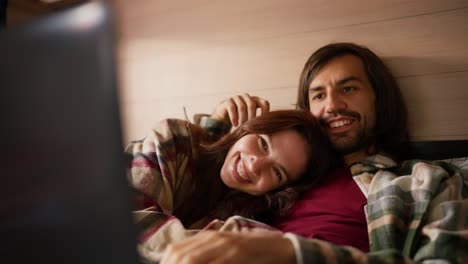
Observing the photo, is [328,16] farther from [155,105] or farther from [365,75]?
[155,105]

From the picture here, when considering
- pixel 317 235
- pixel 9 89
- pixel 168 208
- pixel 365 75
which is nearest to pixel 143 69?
pixel 168 208

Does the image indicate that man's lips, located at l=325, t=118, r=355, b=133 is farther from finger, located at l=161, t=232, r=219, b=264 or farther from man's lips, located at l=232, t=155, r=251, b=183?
finger, located at l=161, t=232, r=219, b=264

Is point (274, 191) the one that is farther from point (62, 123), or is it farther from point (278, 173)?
point (62, 123)

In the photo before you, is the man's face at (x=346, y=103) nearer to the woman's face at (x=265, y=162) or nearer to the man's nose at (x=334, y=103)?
the man's nose at (x=334, y=103)

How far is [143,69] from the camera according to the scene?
1459 millimetres

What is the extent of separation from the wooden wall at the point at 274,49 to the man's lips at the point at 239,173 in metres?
0.38

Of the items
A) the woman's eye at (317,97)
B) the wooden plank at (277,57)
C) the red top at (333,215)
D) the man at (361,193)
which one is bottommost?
the red top at (333,215)

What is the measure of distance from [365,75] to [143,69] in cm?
98

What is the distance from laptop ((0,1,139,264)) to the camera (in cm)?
20

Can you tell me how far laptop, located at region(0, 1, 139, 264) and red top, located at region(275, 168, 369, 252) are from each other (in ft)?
1.84

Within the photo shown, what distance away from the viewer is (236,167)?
0.83 meters

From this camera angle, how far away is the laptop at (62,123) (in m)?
0.20

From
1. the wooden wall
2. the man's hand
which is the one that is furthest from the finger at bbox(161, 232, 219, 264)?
the wooden wall

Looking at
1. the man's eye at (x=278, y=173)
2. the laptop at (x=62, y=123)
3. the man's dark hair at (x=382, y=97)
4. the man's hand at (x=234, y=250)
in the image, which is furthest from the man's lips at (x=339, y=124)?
the laptop at (x=62, y=123)
